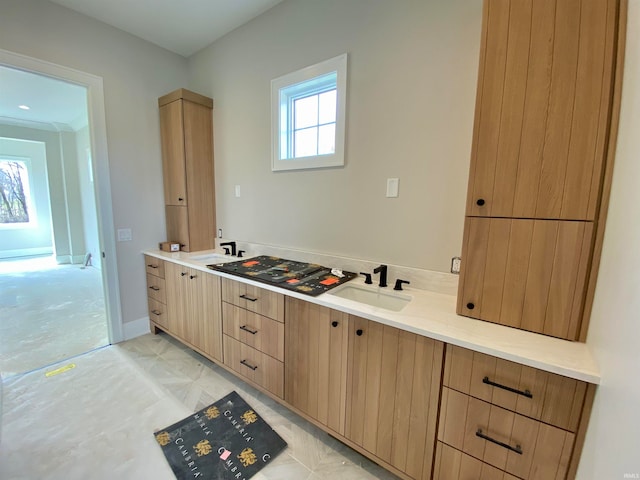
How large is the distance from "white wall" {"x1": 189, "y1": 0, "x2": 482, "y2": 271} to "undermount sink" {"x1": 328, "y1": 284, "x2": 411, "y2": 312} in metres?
0.23

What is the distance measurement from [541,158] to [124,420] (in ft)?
8.55

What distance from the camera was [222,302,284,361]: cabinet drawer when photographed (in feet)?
5.22

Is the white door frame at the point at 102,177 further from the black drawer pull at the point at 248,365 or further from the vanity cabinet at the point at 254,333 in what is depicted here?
the black drawer pull at the point at 248,365

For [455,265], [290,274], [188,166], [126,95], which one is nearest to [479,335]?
[455,265]

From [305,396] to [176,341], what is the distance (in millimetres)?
1711

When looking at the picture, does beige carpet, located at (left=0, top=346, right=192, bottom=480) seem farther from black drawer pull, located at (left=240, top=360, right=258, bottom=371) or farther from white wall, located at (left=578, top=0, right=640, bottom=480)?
white wall, located at (left=578, top=0, right=640, bottom=480)

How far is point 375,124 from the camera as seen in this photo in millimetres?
1650

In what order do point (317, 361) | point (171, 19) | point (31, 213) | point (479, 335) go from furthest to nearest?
point (31, 213) → point (171, 19) → point (317, 361) → point (479, 335)

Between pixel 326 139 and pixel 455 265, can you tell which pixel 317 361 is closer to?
pixel 455 265

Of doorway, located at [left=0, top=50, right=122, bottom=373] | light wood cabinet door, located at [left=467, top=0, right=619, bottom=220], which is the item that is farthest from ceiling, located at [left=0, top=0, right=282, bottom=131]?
light wood cabinet door, located at [left=467, top=0, right=619, bottom=220]

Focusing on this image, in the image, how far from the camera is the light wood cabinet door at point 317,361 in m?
1.34

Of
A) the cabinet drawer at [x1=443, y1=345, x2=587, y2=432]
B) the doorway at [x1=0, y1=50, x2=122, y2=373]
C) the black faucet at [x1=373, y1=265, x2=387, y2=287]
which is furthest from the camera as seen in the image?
the doorway at [x1=0, y1=50, x2=122, y2=373]

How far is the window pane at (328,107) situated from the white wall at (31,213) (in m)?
6.98

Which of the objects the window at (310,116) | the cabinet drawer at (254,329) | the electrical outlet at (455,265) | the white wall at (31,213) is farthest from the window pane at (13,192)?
the electrical outlet at (455,265)
